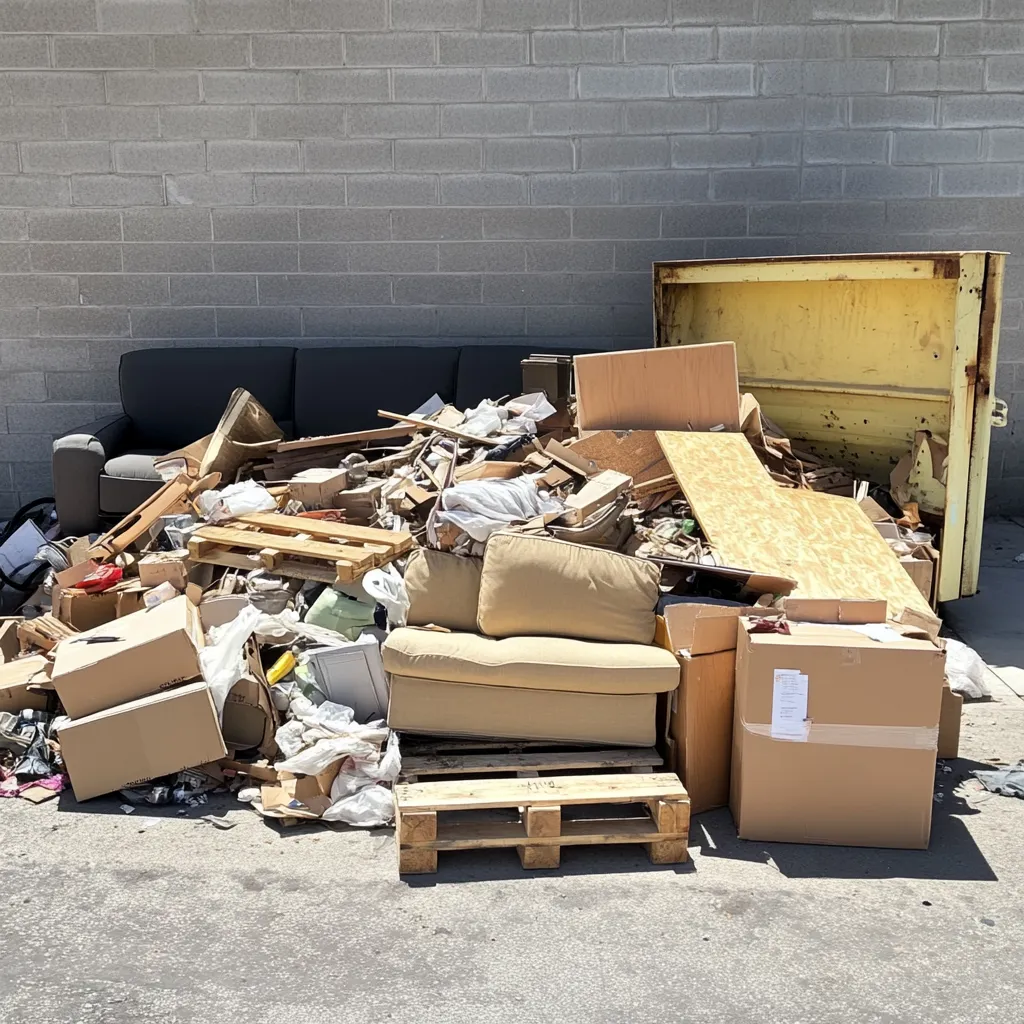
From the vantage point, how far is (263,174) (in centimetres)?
639

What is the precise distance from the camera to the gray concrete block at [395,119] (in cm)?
627

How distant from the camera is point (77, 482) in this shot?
5.58 meters

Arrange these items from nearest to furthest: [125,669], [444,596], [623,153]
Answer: [125,669]
[444,596]
[623,153]

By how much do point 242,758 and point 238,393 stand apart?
2.25m

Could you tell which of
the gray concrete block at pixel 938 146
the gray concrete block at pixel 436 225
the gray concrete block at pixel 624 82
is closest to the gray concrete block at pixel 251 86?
the gray concrete block at pixel 436 225

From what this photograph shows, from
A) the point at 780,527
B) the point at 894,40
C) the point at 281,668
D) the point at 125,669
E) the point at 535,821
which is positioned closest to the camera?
the point at 535,821

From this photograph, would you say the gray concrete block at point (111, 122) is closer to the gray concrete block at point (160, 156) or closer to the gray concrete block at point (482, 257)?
the gray concrete block at point (160, 156)

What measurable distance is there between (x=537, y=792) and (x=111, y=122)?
5274 mm

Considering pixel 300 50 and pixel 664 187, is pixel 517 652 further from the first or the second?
pixel 300 50

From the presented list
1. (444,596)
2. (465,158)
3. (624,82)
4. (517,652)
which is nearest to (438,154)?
(465,158)

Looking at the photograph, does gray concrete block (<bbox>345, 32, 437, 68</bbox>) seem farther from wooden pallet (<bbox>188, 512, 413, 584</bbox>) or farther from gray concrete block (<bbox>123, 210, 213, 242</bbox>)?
wooden pallet (<bbox>188, 512, 413, 584</bbox>)

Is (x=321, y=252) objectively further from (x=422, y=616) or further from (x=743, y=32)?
(x=422, y=616)

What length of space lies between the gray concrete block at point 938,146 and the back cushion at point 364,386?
2.96 meters

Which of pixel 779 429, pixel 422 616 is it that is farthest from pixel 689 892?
pixel 779 429
